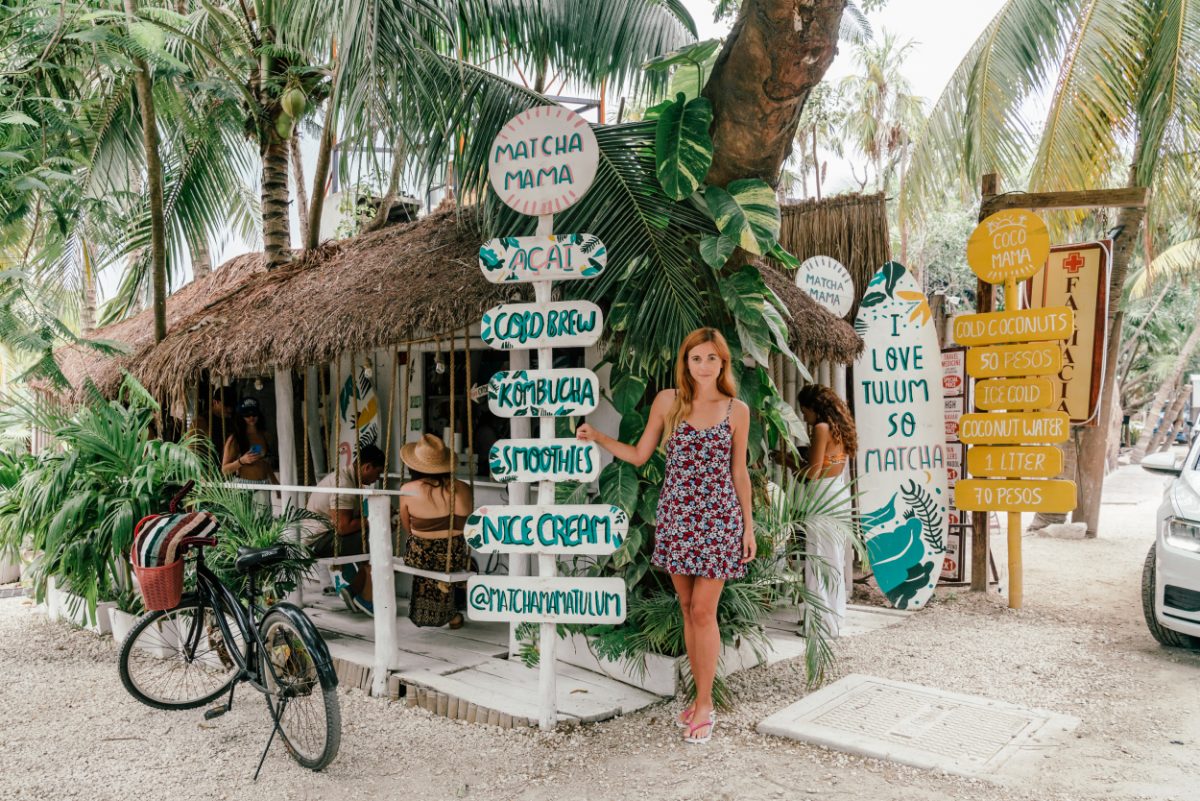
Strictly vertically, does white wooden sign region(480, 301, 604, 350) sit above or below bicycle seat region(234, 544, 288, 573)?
above

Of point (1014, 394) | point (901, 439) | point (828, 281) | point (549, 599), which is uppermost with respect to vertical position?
point (828, 281)

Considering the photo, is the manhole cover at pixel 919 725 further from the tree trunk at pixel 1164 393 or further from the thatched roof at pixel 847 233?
the tree trunk at pixel 1164 393

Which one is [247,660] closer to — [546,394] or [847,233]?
[546,394]

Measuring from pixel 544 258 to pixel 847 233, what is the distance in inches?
200

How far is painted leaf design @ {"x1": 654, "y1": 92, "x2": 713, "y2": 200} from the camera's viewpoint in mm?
4195

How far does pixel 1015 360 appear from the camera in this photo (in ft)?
21.4

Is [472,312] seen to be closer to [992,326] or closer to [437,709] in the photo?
[437,709]

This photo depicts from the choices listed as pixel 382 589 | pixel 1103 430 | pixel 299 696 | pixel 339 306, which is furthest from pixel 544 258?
pixel 1103 430

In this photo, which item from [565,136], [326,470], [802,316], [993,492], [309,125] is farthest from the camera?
[309,125]

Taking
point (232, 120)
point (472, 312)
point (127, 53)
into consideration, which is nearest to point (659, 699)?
point (472, 312)

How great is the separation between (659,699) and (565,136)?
9.48 feet

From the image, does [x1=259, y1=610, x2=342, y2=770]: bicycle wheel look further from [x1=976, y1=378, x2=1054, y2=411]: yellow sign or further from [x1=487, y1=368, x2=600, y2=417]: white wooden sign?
[x1=976, y1=378, x2=1054, y2=411]: yellow sign

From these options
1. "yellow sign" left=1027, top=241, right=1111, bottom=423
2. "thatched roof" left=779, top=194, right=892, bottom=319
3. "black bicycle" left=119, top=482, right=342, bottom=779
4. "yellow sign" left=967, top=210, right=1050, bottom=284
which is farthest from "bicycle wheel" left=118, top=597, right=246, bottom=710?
"yellow sign" left=1027, top=241, right=1111, bottom=423

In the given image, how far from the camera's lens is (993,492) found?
660 centimetres
